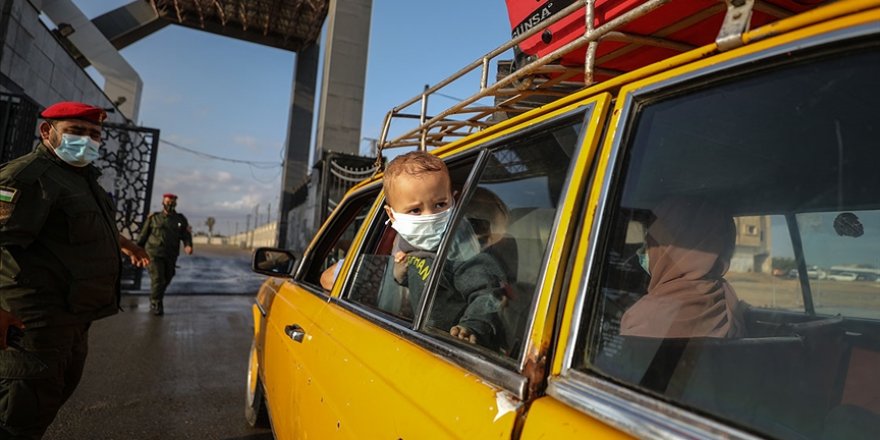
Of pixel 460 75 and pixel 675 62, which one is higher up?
pixel 460 75

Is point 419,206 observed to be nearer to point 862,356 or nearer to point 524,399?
point 524,399

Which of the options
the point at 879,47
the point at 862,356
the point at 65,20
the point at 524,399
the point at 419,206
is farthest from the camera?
the point at 65,20

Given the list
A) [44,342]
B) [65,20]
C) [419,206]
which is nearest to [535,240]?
[419,206]

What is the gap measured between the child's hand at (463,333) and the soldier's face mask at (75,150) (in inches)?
96.8

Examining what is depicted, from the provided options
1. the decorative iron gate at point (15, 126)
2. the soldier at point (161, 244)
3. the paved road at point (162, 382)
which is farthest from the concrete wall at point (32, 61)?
the paved road at point (162, 382)

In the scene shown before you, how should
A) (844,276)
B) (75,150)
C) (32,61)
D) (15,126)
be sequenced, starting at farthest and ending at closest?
(32,61), (15,126), (75,150), (844,276)

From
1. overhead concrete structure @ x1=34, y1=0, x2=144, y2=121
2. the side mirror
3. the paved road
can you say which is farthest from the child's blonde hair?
overhead concrete structure @ x1=34, y1=0, x2=144, y2=121

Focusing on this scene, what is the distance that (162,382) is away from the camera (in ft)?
14.1

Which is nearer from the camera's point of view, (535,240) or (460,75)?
(535,240)

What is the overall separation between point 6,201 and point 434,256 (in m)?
1.93

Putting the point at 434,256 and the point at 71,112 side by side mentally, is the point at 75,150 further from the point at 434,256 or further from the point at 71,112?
the point at 434,256

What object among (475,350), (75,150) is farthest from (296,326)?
(75,150)

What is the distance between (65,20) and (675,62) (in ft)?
66.0

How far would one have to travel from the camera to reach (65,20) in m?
15.6
